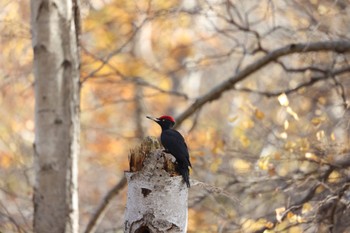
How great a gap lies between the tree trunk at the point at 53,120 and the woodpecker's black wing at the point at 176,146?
1.42 m

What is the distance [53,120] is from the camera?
220 inches

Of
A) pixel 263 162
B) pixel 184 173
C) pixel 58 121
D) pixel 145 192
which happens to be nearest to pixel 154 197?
pixel 145 192

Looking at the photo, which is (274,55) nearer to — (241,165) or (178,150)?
(241,165)


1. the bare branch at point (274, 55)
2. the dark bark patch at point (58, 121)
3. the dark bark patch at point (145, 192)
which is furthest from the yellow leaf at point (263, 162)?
the dark bark patch at point (145, 192)

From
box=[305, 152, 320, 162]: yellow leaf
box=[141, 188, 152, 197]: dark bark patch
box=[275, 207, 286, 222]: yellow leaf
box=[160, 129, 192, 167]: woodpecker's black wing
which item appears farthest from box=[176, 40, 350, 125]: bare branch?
box=[141, 188, 152, 197]: dark bark patch

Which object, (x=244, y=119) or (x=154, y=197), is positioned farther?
(x=244, y=119)

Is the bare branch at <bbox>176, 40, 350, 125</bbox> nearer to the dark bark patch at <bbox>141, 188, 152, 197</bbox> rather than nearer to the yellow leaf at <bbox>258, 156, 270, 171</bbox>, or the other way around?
the yellow leaf at <bbox>258, 156, 270, 171</bbox>

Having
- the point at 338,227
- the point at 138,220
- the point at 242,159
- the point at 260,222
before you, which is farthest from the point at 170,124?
the point at 242,159

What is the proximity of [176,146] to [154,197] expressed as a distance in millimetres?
534

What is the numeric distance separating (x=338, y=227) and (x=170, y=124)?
2424 mm

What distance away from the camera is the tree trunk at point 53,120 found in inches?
220

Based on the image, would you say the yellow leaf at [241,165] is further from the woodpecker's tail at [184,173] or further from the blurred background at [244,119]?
the woodpecker's tail at [184,173]

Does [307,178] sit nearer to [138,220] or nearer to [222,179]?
[222,179]

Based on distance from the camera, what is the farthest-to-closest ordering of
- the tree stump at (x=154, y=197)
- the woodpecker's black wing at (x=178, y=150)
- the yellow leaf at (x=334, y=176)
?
the yellow leaf at (x=334, y=176) → the woodpecker's black wing at (x=178, y=150) → the tree stump at (x=154, y=197)
